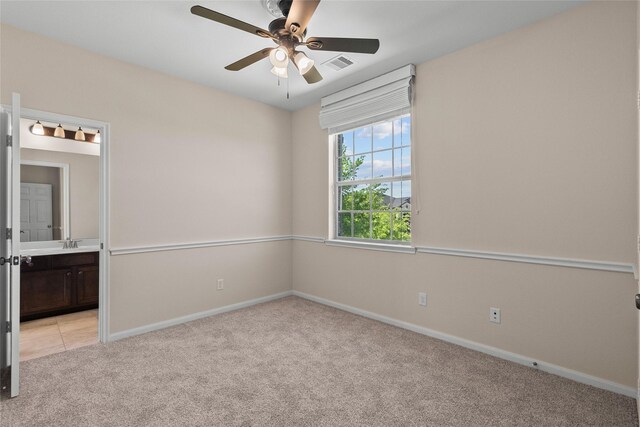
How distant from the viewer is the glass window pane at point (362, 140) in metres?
3.73

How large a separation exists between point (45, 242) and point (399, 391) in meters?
4.35

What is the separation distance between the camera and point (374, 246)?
11.6 feet

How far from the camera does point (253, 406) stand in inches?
78.1

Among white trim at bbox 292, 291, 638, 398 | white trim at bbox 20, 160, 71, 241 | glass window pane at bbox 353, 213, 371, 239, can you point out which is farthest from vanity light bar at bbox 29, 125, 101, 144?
white trim at bbox 292, 291, 638, 398

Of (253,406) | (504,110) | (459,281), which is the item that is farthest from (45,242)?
(504,110)

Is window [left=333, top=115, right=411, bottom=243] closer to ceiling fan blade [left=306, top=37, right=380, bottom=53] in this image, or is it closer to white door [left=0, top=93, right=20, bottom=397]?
ceiling fan blade [left=306, top=37, right=380, bottom=53]

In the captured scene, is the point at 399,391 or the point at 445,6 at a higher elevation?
the point at 445,6

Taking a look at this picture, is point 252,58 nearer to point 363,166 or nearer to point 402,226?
point 363,166

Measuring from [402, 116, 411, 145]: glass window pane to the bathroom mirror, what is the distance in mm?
3739

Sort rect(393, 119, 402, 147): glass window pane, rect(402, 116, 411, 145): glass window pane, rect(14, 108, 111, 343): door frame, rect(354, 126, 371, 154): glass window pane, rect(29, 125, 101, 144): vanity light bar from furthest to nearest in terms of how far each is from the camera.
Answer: rect(29, 125, 101, 144): vanity light bar, rect(354, 126, 371, 154): glass window pane, rect(393, 119, 402, 147): glass window pane, rect(402, 116, 411, 145): glass window pane, rect(14, 108, 111, 343): door frame

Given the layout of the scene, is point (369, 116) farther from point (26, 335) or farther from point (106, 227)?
point (26, 335)

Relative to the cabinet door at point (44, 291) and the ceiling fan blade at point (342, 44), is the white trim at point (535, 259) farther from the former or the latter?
the cabinet door at point (44, 291)

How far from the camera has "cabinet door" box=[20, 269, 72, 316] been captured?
3439 millimetres

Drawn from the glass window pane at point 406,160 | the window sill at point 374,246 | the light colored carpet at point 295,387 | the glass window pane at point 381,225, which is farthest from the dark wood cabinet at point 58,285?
the glass window pane at point 406,160
